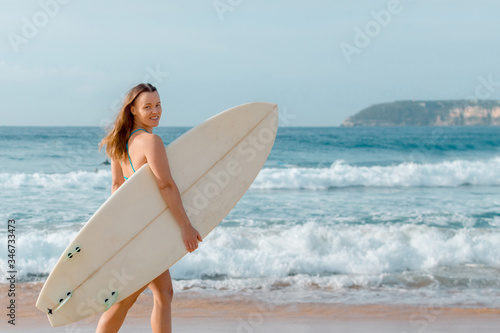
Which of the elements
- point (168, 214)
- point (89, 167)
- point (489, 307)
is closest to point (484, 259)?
point (489, 307)

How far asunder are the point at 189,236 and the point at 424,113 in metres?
46.6

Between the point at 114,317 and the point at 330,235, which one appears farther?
the point at 330,235

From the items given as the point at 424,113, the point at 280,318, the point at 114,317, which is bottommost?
the point at 280,318

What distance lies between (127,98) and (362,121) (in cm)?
4590

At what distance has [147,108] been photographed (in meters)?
2.24

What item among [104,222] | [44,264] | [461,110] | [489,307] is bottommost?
[489,307]

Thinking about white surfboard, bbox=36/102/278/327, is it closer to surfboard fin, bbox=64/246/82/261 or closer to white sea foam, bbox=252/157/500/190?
surfboard fin, bbox=64/246/82/261

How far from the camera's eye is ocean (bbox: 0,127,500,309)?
4.41 meters

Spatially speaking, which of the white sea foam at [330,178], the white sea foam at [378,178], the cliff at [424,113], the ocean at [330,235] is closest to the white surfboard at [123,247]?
the ocean at [330,235]

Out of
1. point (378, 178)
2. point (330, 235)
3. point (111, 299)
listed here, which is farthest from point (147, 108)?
point (378, 178)

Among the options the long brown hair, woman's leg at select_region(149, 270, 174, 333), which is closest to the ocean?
woman's leg at select_region(149, 270, 174, 333)

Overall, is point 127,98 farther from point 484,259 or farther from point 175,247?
point 484,259

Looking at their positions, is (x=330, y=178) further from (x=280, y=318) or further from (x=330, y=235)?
(x=280, y=318)

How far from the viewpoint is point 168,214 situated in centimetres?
230
